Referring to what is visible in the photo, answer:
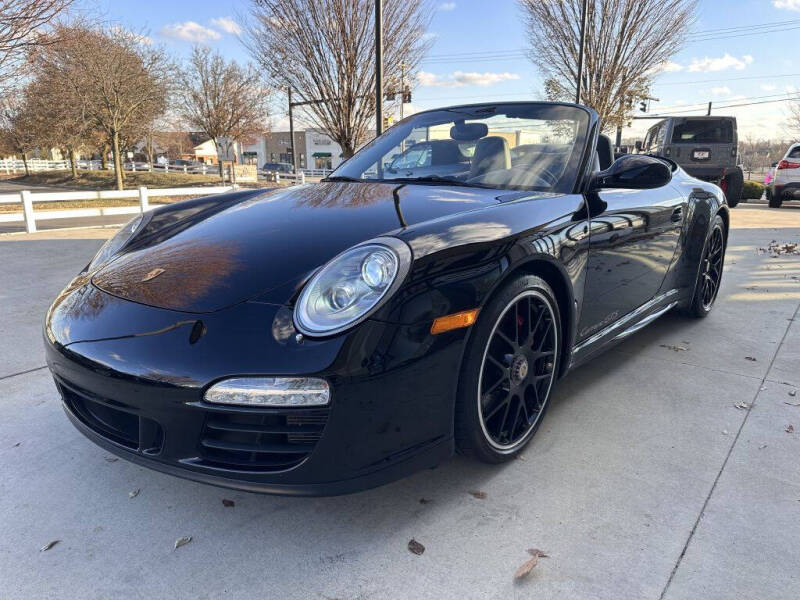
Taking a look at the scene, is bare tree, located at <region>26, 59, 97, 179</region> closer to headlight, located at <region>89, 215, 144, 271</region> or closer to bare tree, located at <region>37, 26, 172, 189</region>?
bare tree, located at <region>37, 26, 172, 189</region>

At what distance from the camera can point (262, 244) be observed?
6.56ft

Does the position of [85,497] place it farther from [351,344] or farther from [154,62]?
[154,62]

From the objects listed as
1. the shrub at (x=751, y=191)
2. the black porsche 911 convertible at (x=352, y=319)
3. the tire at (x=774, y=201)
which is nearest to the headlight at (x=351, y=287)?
the black porsche 911 convertible at (x=352, y=319)

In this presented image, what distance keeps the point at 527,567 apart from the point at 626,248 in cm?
167

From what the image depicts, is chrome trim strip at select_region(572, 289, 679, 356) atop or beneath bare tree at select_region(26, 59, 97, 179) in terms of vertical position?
beneath

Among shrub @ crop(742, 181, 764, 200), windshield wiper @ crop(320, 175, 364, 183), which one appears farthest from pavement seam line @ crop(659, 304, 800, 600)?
shrub @ crop(742, 181, 764, 200)

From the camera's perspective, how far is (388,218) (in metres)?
2.01

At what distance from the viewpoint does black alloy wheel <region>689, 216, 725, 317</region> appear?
3955mm

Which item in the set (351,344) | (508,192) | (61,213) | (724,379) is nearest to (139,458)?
(351,344)

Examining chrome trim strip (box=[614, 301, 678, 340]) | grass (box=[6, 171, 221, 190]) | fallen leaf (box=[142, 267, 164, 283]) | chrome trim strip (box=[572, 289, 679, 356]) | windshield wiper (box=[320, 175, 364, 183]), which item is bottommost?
chrome trim strip (box=[614, 301, 678, 340])

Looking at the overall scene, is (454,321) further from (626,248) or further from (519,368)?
(626,248)

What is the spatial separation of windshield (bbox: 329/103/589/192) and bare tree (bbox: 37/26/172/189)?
1794cm

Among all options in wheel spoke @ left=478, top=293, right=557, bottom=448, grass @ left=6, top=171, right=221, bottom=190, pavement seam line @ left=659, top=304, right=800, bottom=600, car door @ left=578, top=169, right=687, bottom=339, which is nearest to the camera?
pavement seam line @ left=659, top=304, right=800, bottom=600

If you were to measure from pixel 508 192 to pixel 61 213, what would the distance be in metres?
10.3
